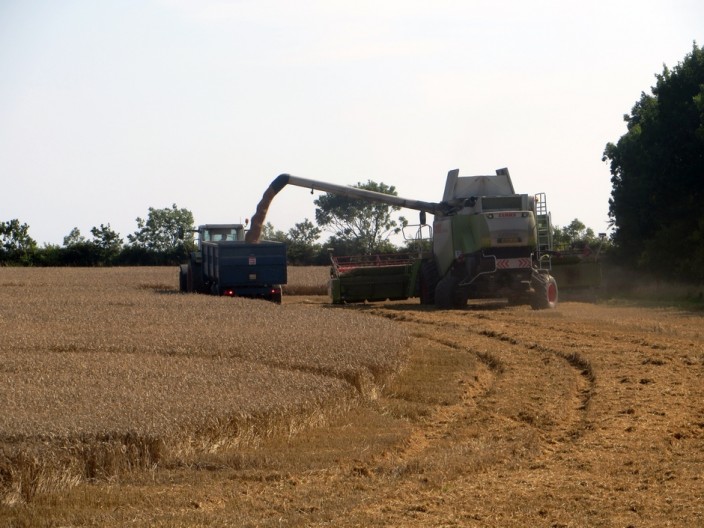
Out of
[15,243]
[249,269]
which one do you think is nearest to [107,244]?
[15,243]

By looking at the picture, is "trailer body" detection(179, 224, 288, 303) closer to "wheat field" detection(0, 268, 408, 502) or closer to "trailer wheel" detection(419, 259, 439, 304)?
"trailer wheel" detection(419, 259, 439, 304)

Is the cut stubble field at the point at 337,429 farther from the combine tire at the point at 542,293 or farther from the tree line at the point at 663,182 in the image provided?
the tree line at the point at 663,182

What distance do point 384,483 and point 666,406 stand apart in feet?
16.0

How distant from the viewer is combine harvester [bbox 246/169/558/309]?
26.8 m

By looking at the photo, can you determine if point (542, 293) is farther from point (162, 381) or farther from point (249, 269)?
point (162, 381)

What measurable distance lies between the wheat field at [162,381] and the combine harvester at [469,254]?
628 centimetres

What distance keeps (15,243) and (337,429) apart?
60.3 metres

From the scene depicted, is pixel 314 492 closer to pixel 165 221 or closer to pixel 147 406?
pixel 147 406

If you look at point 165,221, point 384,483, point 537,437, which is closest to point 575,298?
point 537,437

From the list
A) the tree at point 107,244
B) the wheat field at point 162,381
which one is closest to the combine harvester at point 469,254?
the wheat field at point 162,381

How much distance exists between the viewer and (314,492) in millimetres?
8016

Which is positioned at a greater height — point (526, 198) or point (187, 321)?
point (526, 198)

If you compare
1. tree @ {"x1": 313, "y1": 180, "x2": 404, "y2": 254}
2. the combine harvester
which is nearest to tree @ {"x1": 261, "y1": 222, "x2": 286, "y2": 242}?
tree @ {"x1": 313, "y1": 180, "x2": 404, "y2": 254}

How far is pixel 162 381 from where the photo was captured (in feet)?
37.5
